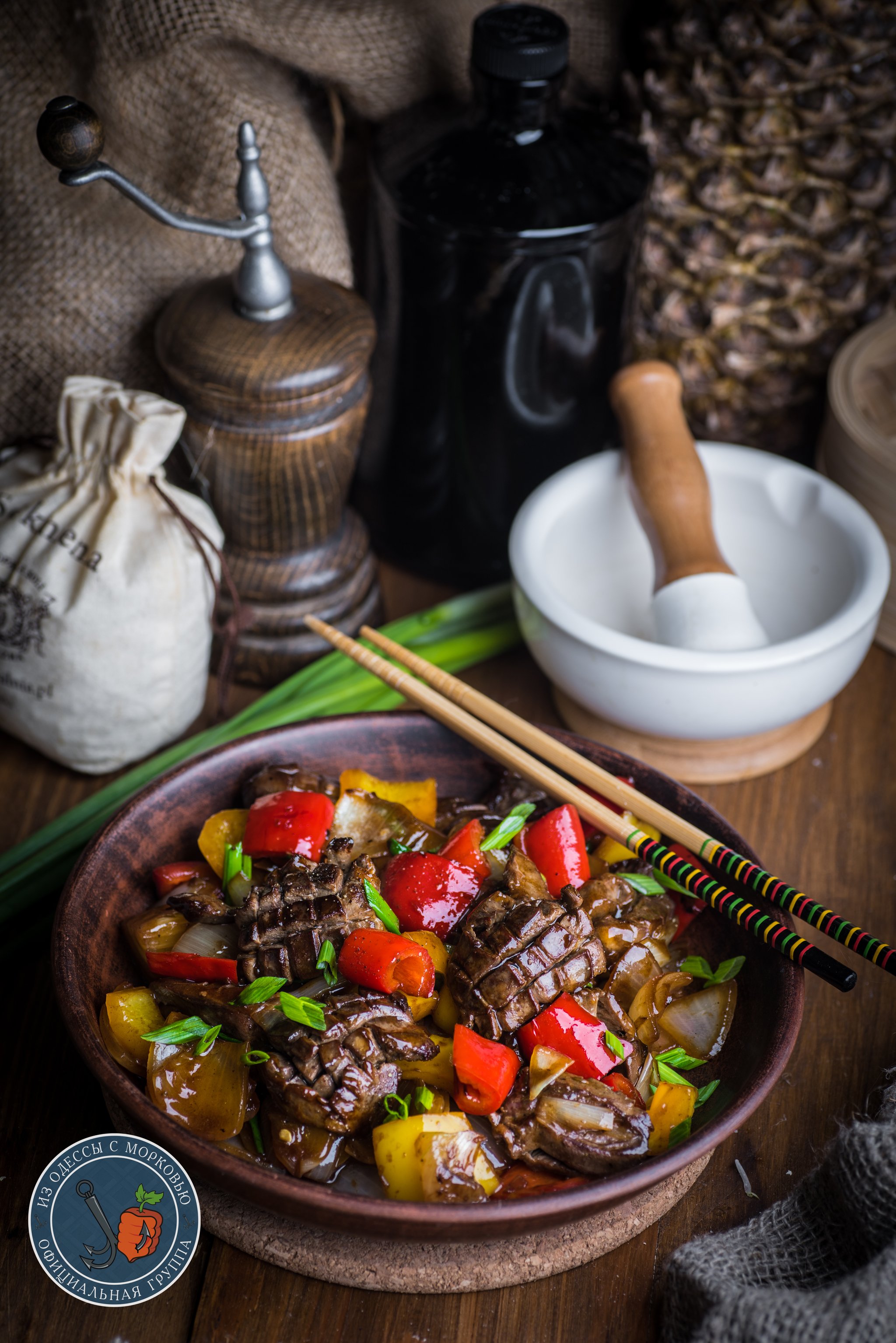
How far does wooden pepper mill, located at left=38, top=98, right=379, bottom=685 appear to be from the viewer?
1227 millimetres

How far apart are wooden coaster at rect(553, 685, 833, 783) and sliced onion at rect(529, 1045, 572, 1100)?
1.68 ft

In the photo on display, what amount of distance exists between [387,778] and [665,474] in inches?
19.8

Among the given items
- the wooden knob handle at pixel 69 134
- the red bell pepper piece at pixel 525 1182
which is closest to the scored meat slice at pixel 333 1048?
the red bell pepper piece at pixel 525 1182

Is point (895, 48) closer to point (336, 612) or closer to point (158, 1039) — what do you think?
point (336, 612)

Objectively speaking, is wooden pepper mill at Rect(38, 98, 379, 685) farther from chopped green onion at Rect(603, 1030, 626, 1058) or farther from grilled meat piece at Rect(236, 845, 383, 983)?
chopped green onion at Rect(603, 1030, 626, 1058)

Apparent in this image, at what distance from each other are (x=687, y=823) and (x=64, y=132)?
0.86m

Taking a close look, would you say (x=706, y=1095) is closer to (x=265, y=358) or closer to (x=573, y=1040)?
(x=573, y=1040)

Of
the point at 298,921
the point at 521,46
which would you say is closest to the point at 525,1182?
the point at 298,921

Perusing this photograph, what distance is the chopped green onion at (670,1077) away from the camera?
2.84 feet

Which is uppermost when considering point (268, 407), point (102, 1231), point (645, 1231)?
point (268, 407)

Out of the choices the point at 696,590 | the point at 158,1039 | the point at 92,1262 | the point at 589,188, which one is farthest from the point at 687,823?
the point at 589,188

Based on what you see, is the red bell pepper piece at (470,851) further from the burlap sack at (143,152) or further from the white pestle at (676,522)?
the burlap sack at (143,152)

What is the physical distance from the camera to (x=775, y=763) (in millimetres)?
1357

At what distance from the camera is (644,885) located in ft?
3.26
